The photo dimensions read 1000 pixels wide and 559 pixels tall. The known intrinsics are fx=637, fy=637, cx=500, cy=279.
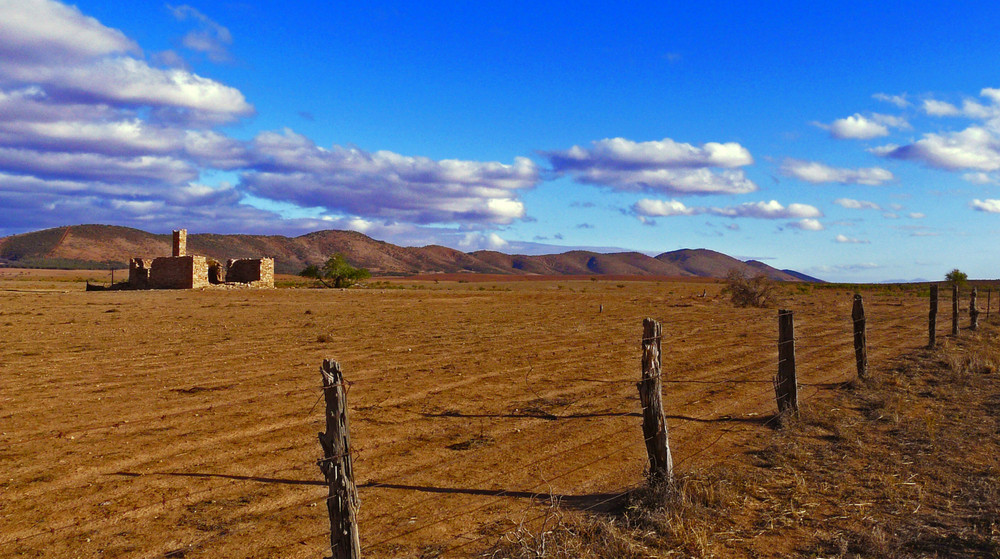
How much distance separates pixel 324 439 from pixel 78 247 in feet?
442

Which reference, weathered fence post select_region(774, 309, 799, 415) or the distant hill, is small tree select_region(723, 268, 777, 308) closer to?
weathered fence post select_region(774, 309, 799, 415)

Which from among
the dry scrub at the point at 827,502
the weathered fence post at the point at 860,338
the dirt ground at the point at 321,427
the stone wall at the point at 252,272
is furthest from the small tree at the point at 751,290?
the stone wall at the point at 252,272

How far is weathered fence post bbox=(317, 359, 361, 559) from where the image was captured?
4262mm

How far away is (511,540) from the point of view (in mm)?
5102

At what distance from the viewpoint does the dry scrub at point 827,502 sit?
512 centimetres

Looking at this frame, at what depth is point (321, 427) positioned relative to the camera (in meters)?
8.88

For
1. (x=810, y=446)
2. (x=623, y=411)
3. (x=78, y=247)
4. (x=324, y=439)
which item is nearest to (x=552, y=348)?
(x=623, y=411)

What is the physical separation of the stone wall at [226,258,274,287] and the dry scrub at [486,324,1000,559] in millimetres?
43046

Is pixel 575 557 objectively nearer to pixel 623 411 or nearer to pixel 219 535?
pixel 219 535

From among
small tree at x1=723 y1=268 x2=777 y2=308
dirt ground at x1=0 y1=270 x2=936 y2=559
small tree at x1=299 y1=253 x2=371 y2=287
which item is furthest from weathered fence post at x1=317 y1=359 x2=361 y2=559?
small tree at x1=299 y1=253 x2=371 y2=287

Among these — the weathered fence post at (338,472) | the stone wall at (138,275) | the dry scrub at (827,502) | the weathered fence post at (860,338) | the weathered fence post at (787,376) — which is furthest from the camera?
the stone wall at (138,275)

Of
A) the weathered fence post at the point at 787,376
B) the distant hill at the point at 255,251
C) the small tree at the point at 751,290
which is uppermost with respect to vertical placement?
the distant hill at the point at 255,251

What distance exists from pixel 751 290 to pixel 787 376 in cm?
2576

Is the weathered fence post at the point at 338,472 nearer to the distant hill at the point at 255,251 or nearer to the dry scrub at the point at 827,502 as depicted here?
the dry scrub at the point at 827,502
